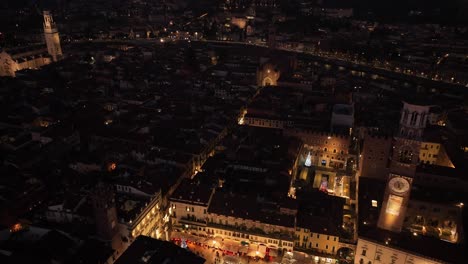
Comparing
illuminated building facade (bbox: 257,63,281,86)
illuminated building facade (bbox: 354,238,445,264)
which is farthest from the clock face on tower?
illuminated building facade (bbox: 257,63,281,86)

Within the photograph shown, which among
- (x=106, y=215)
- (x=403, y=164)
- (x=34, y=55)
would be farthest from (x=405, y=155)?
(x=34, y=55)

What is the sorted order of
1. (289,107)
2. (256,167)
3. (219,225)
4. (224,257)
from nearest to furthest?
1. (224,257)
2. (219,225)
3. (256,167)
4. (289,107)

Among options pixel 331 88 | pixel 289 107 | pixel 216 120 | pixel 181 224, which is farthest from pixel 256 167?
pixel 331 88

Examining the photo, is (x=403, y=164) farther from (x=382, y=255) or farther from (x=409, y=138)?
(x=382, y=255)

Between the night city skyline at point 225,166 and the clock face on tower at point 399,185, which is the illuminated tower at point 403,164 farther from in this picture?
the night city skyline at point 225,166

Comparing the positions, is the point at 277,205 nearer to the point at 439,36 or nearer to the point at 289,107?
the point at 289,107
